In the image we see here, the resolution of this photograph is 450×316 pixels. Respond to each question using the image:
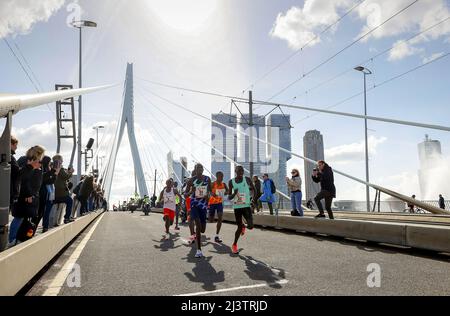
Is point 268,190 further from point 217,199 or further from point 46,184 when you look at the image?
point 46,184

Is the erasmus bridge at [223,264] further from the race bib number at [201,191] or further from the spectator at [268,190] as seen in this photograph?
the spectator at [268,190]

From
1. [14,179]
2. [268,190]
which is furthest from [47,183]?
[268,190]

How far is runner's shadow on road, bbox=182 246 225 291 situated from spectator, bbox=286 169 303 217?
7.33 meters

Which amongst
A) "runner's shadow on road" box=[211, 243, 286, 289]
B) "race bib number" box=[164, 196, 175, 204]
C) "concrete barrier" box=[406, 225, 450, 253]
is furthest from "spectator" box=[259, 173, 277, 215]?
"runner's shadow on road" box=[211, 243, 286, 289]

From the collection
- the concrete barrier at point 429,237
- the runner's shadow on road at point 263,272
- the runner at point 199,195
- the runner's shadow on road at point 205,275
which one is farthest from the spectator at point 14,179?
the concrete barrier at point 429,237

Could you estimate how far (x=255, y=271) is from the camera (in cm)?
616

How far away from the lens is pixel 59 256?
8305mm

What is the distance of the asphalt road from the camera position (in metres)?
4.88

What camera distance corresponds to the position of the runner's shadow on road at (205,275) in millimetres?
5219

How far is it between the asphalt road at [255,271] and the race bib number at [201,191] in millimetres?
1138

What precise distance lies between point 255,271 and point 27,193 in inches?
162

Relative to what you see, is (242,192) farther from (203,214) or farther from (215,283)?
(215,283)

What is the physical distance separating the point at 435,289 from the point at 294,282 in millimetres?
1597

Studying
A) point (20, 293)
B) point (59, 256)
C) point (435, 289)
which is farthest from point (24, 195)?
point (435, 289)
